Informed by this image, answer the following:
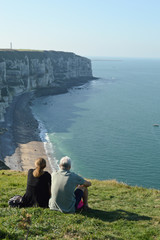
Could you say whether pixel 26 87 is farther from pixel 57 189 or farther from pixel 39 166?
pixel 57 189

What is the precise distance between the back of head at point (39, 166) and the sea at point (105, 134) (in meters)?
33.0

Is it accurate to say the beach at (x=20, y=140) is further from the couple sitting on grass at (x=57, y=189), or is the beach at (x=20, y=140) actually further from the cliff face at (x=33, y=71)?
the couple sitting on grass at (x=57, y=189)

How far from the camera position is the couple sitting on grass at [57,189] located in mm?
8375

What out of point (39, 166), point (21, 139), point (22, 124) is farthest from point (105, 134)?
point (39, 166)

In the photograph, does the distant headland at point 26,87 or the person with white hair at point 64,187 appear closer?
the person with white hair at point 64,187

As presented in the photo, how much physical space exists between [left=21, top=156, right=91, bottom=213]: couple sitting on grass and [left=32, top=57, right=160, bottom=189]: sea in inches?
1278

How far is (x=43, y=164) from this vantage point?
8.59 metres

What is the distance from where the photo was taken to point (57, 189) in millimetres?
8375

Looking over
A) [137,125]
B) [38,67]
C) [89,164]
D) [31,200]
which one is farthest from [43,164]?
[38,67]

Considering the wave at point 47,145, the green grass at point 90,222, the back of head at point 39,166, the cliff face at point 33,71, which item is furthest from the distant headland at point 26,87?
the back of head at point 39,166

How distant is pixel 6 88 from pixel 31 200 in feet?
321

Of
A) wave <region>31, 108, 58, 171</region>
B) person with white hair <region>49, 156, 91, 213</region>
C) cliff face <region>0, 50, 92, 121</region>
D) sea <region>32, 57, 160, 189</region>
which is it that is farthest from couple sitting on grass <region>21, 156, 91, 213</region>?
cliff face <region>0, 50, 92, 121</region>

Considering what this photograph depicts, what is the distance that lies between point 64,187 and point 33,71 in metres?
131

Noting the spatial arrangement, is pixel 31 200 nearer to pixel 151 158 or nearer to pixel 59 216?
pixel 59 216
